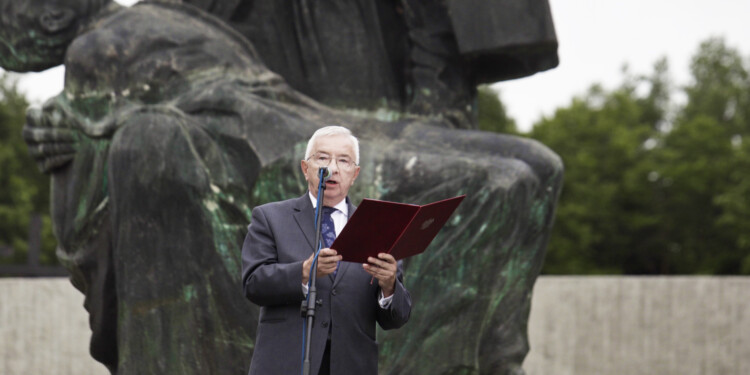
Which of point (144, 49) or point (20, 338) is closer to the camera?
point (144, 49)

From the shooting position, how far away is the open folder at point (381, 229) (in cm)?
266

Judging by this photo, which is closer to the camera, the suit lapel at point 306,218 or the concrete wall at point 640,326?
the suit lapel at point 306,218

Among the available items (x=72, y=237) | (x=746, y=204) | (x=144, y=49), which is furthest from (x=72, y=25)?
(x=746, y=204)

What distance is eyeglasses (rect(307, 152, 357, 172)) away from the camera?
2889 millimetres

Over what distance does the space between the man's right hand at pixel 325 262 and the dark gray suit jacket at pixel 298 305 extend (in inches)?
2.2

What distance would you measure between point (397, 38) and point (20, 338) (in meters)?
8.55

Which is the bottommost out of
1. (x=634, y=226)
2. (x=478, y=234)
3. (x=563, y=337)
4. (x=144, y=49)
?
(x=634, y=226)

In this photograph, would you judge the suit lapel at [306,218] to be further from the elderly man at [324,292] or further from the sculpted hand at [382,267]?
the sculpted hand at [382,267]

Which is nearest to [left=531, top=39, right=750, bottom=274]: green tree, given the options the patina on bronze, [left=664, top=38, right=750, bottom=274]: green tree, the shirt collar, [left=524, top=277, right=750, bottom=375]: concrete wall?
[left=664, top=38, right=750, bottom=274]: green tree

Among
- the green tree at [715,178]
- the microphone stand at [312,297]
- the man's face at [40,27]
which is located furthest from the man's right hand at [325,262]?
the green tree at [715,178]

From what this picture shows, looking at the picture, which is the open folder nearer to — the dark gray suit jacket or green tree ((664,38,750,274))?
the dark gray suit jacket

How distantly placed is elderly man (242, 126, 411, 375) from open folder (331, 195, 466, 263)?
7 cm

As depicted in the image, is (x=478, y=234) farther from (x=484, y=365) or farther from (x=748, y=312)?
(x=748, y=312)

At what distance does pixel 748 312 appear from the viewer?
1167 cm
